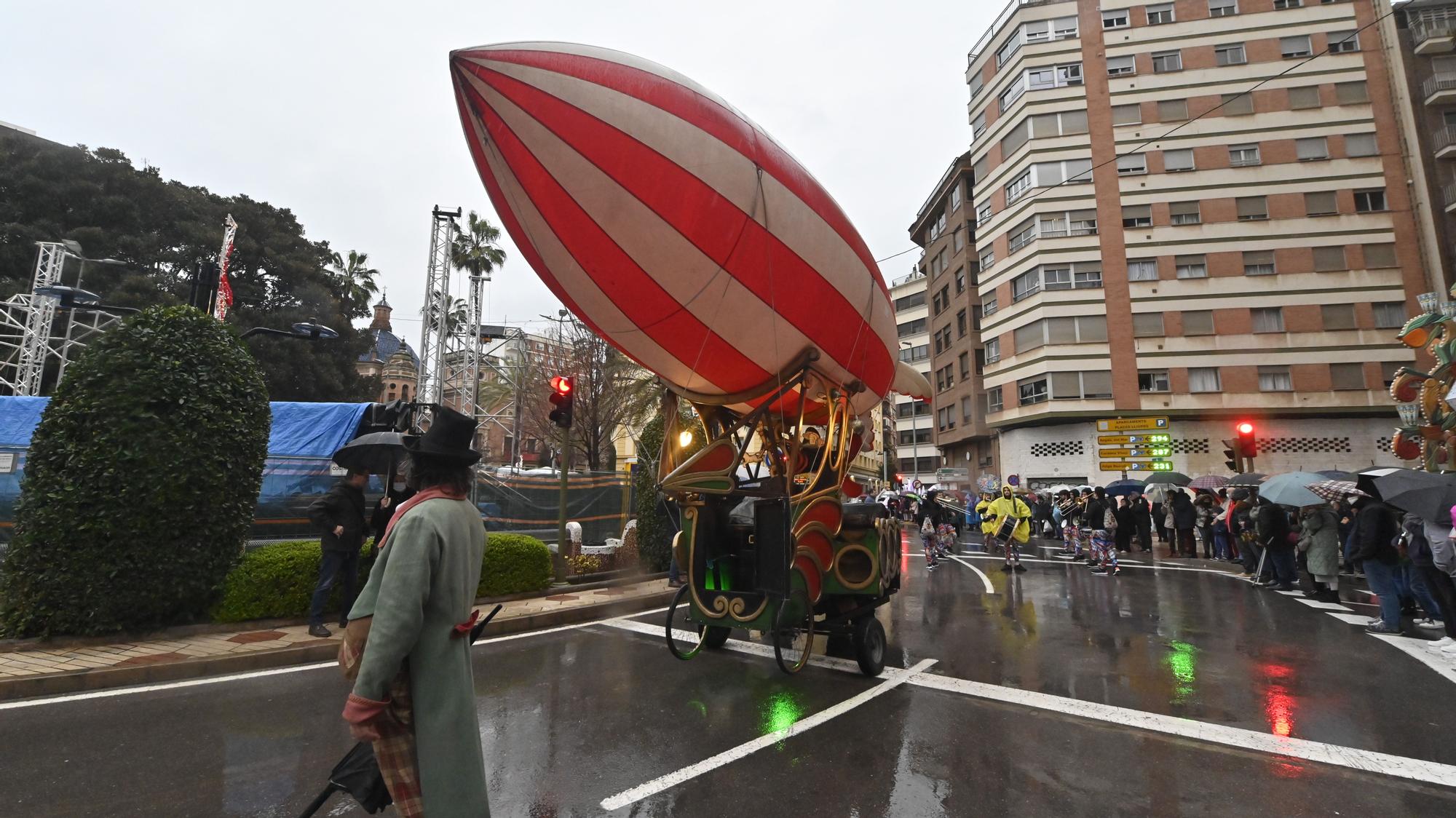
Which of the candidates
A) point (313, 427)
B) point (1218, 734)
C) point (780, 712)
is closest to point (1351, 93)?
point (1218, 734)

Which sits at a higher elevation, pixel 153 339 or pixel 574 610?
pixel 153 339

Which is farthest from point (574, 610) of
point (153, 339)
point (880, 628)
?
point (153, 339)

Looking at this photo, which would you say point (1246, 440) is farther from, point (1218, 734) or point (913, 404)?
point (913, 404)

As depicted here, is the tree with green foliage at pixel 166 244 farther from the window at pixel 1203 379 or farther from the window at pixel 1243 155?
the window at pixel 1243 155

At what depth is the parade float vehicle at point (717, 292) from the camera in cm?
390

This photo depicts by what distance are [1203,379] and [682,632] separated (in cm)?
3054

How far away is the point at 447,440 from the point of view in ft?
7.90

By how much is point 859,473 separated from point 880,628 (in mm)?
42559

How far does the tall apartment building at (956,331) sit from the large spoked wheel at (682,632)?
99.7 ft

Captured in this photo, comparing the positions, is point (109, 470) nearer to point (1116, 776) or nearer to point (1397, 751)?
point (1116, 776)

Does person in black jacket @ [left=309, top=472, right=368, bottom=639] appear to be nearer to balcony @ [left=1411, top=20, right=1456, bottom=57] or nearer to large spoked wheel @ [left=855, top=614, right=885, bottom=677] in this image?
large spoked wheel @ [left=855, top=614, right=885, bottom=677]

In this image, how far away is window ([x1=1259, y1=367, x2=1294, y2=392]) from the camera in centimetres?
2725

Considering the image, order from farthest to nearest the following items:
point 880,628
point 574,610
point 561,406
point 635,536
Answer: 1. point 635,536
2. point 561,406
3. point 574,610
4. point 880,628

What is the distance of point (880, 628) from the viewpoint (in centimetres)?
572
